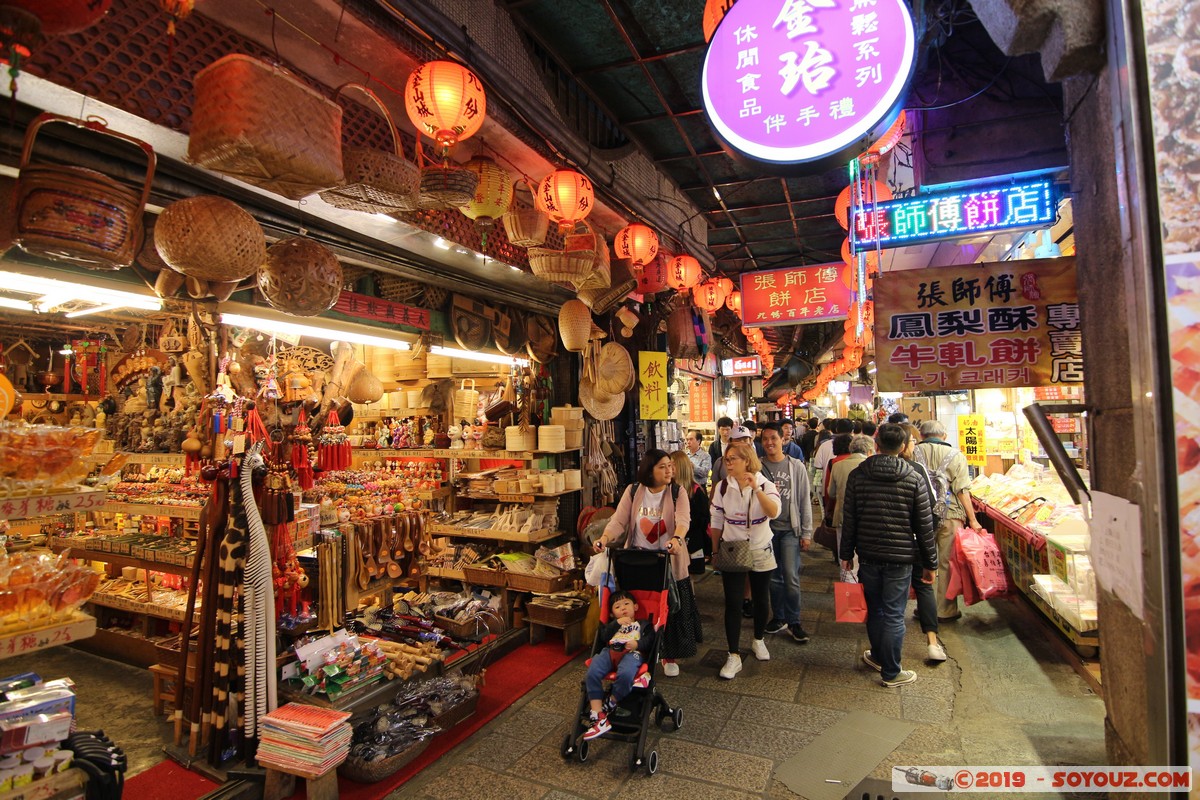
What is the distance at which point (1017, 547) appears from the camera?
654 cm

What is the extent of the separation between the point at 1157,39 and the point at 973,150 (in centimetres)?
260

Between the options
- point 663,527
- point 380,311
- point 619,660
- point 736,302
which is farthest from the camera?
point 736,302

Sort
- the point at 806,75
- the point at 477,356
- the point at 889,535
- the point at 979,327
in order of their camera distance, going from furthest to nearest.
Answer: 1. the point at 477,356
2. the point at 889,535
3. the point at 979,327
4. the point at 806,75

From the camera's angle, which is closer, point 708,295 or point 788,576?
point 788,576

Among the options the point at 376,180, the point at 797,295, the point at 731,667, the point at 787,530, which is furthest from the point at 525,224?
the point at 797,295

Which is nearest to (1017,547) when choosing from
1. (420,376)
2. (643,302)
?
(643,302)

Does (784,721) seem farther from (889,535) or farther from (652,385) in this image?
(652,385)

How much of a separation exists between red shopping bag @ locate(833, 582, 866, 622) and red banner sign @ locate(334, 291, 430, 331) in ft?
15.1

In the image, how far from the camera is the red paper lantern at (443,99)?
3041 mm

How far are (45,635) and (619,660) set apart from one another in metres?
3.13

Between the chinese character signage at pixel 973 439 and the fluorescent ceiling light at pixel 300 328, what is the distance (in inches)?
340

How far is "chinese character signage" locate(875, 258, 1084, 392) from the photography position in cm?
341

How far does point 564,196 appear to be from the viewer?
4.33 meters

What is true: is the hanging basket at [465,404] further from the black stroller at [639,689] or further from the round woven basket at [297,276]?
the round woven basket at [297,276]
